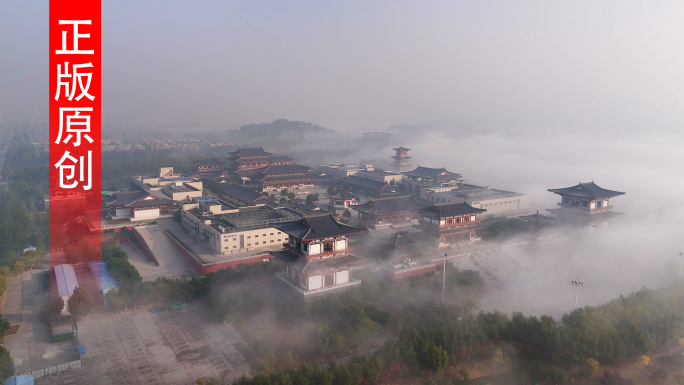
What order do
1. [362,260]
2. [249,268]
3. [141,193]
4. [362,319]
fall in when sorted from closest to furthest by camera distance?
[362,319] → [362,260] → [249,268] → [141,193]

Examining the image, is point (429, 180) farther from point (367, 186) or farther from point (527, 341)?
point (527, 341)

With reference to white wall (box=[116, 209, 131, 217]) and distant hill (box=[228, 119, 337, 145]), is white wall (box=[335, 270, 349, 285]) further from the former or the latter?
distant hill (box=[228, 119, 337, 145])

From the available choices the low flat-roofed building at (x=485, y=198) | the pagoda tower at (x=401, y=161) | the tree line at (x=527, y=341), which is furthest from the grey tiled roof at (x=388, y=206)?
the pagoda tower at (x=401, y=161)

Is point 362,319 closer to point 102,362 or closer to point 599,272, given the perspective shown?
point 102,362

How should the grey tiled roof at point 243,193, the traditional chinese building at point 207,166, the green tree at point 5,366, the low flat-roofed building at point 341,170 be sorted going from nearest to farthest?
1. the green tree at point 5,366
2. the grey tiled roof at point 243,193
3. the low flat-roofed building at point 341,170
4. the traditional chinese building at point 207,166

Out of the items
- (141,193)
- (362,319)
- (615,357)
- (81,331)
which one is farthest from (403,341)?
(141,193)

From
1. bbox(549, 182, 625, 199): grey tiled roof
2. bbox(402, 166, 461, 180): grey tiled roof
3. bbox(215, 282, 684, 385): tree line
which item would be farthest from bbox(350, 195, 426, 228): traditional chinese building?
bbox(215, 282, 684, 385): tree line

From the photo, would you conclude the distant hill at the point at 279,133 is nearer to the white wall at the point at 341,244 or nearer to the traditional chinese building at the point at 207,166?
the traditional chinese building at the point at 207,166
